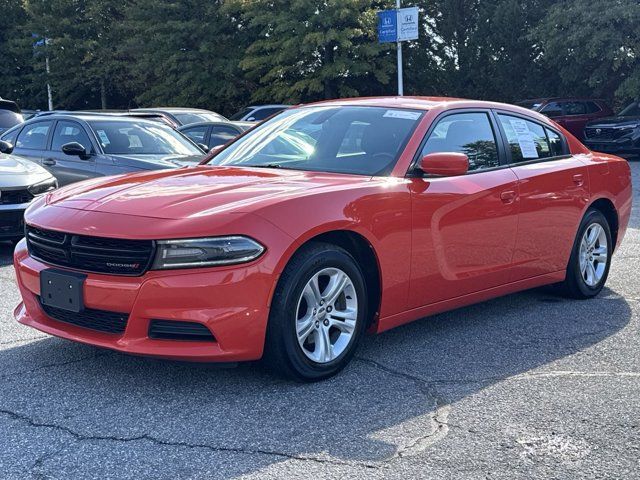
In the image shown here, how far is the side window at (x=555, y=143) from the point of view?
20.3 feet

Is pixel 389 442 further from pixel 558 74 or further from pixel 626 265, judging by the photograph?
pixel 558 74

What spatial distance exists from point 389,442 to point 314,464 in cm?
Answer: 39

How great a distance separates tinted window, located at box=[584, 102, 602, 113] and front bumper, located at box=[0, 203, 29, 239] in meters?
19.9

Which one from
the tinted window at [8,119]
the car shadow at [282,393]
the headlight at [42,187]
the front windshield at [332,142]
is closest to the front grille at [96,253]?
the car shadow at [282,393]

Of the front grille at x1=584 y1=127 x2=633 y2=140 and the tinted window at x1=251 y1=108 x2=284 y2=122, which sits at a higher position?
the tinted window at x1=251 y1=108 x2=284 y2=122

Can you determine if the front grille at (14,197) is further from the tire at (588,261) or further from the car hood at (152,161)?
the tire at (588,261)

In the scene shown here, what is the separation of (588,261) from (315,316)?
2.96 m

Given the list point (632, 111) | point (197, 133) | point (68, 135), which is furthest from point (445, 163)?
point (632, 111)

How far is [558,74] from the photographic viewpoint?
2977cm

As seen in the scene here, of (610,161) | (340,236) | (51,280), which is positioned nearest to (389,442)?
(340,236)

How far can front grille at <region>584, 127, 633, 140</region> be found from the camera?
2086 centimetres

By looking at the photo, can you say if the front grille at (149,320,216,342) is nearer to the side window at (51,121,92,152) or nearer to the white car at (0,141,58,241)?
the white car at (0,141,58,241)

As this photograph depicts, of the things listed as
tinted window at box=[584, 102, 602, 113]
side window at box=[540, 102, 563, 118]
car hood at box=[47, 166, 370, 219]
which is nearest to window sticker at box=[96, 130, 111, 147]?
car hood at box=[47, 166, 370, 219]

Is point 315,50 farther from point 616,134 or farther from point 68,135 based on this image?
point 68,135
